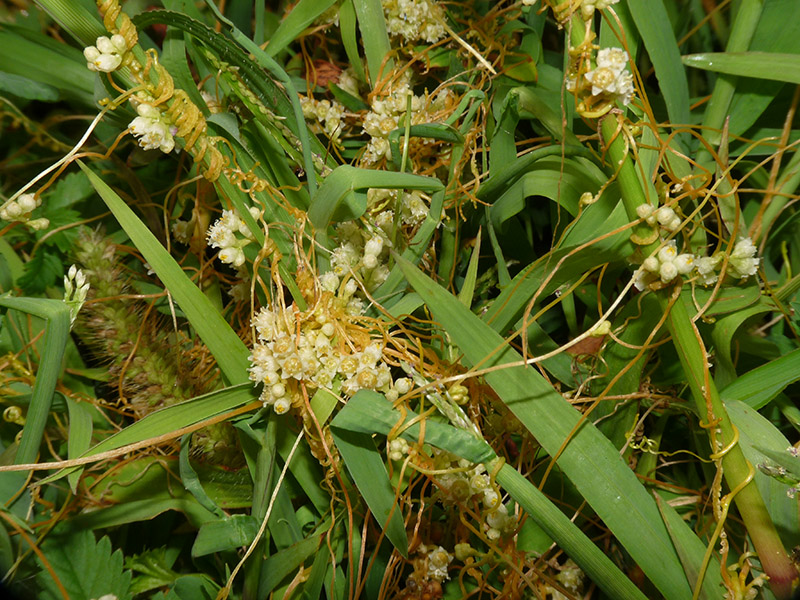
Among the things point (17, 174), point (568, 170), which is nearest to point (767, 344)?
point (568, 170)

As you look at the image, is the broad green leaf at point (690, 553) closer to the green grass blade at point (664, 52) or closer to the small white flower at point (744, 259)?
the small white flower at point (744, 259)

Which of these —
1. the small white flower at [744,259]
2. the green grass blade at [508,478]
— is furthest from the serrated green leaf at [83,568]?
the small white flower at [744,259]

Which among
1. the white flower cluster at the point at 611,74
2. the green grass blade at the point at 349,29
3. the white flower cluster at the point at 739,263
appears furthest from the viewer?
the green grass blade at the point at 349,29

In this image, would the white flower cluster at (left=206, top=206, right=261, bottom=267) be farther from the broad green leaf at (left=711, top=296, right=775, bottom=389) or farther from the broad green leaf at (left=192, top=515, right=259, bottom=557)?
the broad green leaf at (left=711, top=296, right=775, bottom=389)

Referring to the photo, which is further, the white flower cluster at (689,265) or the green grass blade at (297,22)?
the green grass blade at (297,22)

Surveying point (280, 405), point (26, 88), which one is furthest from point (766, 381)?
point (26, 88)

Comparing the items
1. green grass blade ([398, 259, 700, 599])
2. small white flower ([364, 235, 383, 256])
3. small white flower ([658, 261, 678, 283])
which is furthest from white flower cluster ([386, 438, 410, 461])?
small white flower ([658, 261, 678, 283])
